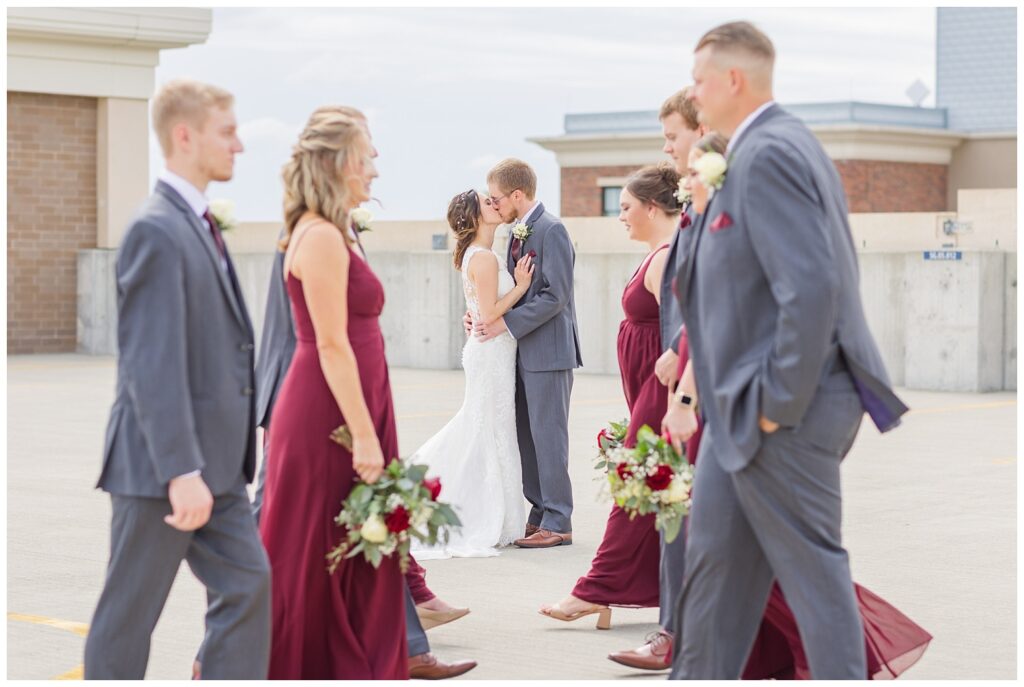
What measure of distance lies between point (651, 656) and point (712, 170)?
252 cm

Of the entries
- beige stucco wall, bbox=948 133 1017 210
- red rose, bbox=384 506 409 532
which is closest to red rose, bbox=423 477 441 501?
red rose, bbox=384 506 409 532

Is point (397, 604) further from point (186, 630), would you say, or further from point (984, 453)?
point (984, 453)

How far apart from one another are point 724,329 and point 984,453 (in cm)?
976

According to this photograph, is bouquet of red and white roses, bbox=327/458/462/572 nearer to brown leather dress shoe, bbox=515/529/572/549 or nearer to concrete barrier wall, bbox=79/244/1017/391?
brown leather dress shoe, bbox=515/529/572/549

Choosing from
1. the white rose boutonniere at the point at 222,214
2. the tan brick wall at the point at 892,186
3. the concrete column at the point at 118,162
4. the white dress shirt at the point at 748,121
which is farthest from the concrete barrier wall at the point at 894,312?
the tan brick wall at the point at 892,186

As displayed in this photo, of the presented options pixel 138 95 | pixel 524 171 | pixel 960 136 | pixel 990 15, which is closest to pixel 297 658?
pixel 524 171

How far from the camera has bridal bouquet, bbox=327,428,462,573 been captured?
18.1 feet

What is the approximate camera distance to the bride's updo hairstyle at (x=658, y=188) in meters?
7.32

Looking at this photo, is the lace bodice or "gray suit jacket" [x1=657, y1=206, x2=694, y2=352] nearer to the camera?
"gray suit jacket" [x1=657, y1=206, x2=694, y2=352]

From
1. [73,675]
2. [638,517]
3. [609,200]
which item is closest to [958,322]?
[638,517]

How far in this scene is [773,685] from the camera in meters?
5.70

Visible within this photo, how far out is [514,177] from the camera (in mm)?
9461

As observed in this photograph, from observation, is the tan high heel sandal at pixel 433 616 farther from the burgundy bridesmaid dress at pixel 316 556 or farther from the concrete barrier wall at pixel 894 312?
the concrete barrier wall at pixel 894 312

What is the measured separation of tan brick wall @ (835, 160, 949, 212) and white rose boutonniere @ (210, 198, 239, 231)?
38.7 m
